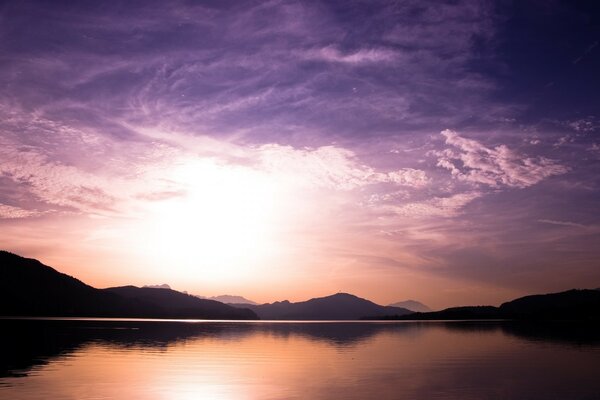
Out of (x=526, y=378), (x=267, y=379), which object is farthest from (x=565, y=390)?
(x=267, y=379)

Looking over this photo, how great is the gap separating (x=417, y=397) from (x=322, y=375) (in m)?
13.6

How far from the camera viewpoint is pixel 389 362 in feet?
196

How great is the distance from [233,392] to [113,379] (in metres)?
12.6

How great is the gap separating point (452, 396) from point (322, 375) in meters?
14.5

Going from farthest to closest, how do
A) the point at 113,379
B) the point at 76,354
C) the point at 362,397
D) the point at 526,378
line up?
the point at 76,354
the point at 526,378
the point at 113,379
the point at 362,397

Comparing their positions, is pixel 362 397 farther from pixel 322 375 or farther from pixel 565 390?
pixel 565 390

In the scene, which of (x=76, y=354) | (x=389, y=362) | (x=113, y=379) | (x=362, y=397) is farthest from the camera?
(x=76, y=354)

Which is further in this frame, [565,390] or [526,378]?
[526,378]

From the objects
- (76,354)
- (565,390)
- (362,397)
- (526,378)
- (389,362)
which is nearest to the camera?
(362,397)

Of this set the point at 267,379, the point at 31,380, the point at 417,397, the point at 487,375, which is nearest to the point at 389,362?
the point at 487,375

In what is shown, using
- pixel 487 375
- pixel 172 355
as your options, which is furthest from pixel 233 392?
pixel 172 355

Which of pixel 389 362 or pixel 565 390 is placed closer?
pixel 565 390

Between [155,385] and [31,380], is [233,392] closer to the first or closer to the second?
[155,385]

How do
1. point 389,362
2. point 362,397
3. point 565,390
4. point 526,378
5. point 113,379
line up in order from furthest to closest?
point 389,362 → point 526,378 → point 113,379 → point 565,390 → point 362,397
